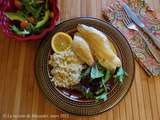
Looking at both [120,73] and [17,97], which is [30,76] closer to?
[17,97]

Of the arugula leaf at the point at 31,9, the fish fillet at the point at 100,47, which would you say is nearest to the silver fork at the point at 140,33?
the fish fillet at the point at 100,47

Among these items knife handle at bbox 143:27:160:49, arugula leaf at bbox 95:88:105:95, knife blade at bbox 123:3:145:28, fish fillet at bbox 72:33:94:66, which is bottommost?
arugula leaf at bbox 95:88:105:95

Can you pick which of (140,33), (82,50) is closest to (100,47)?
(82,50)

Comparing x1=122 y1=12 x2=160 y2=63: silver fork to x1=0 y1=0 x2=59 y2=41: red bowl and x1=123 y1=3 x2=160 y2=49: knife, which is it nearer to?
x1=123 y1=3 x2=160 y2=49: knife

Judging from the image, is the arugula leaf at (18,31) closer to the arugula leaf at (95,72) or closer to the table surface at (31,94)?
the table surface at (31,94)

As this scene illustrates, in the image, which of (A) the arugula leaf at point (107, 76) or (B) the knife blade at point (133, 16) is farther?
(B) the knife blade at point (133, 16)

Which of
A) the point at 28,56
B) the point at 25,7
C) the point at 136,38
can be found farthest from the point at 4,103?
the point at 136,38

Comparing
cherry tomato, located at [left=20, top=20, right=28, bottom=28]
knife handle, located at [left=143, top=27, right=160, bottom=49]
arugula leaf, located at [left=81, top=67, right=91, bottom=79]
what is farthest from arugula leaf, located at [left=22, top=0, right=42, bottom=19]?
knife handle, located at [left=143, top=27, right=160, bottom=49]
